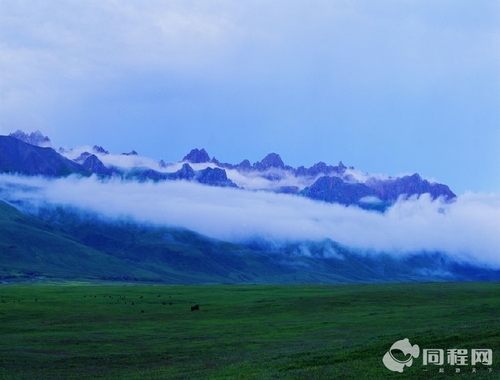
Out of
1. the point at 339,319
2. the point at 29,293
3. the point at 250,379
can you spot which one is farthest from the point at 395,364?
the point at 29,293

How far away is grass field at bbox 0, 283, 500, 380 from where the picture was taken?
2188 inches

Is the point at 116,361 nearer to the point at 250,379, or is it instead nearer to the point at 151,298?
the point at 250,379

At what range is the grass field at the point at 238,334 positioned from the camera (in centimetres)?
5556

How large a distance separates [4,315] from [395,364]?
282ft
